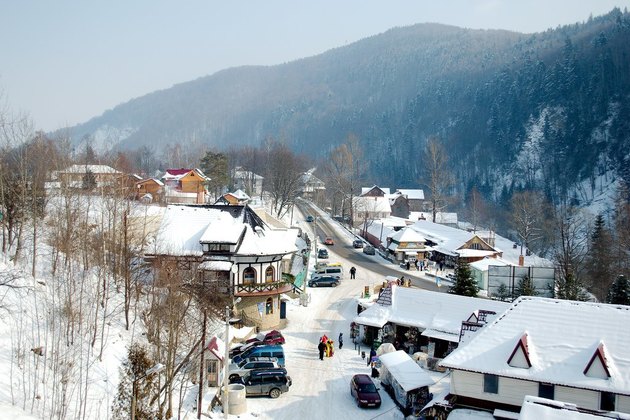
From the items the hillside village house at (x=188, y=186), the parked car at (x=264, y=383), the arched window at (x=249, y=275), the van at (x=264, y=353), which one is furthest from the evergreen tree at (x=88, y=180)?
the hillside village house at (x=188, y=186)

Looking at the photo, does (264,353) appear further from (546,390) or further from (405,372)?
(546,390)

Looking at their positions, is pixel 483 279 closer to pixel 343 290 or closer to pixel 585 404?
pixel 343 290

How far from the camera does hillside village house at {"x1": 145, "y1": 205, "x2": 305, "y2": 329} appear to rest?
30.8m

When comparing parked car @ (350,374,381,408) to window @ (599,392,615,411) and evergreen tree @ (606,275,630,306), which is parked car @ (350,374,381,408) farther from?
evergreen tree @ (606,275,630,306)

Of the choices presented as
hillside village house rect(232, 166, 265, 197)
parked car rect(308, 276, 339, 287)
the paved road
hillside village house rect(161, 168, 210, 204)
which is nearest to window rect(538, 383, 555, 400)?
the paved road

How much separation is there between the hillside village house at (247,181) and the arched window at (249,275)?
5740 centimetres

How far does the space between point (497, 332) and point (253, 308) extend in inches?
623

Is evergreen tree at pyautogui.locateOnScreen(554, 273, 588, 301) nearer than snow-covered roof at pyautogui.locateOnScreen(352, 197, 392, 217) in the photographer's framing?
Yes

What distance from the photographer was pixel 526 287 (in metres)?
37.0

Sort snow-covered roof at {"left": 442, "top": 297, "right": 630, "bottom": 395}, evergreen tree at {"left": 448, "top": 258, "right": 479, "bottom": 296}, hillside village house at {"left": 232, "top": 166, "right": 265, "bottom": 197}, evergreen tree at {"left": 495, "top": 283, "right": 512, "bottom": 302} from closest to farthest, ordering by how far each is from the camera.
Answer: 1. snow-covered roof at {"left": 442, "top": 297, "right": 630, "bottom": 395}
2. evergreen tree at {"left": 448, "top": 258, "right": 479, "bottom": 296}
3. evergreen tree at {"left": 495, "top": 283, "right": 512, "bottom": 302}
4. hillside village house at {"left": 232, "top": 166, "right": 265, "bottom": 197}

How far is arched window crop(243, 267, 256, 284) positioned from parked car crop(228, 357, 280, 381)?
789cm

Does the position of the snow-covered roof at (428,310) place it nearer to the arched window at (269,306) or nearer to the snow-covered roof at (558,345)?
the arched window at (269,306)

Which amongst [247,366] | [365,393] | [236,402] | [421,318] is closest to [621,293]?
[421,318]

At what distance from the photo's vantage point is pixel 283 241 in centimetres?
3331
